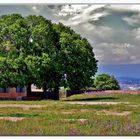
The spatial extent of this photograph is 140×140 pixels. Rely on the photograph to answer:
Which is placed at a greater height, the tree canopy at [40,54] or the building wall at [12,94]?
the tree canopy at [40,54]

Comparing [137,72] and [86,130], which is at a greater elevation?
[137,72]

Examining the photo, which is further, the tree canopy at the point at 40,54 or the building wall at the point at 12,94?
the building wall at the point at 12,94

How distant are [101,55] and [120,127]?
927cm

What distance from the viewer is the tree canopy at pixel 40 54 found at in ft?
133

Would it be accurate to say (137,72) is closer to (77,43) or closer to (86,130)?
(86,130)

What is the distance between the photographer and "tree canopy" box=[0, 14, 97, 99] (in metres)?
40.7

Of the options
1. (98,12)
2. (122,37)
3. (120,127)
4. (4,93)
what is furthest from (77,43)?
(120,127)

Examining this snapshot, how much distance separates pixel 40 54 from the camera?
41.6 m

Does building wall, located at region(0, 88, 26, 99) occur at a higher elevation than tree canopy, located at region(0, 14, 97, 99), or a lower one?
lower

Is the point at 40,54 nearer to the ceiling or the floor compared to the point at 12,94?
nearer to the ceiling

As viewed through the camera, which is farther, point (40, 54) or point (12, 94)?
point (12, 94)

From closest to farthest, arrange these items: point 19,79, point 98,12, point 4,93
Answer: point 98,12
point 19,79
point 4,93

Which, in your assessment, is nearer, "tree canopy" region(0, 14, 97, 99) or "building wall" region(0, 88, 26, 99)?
"tree canopy" region(0, 14, 97, 99)

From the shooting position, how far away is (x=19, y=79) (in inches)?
1608
